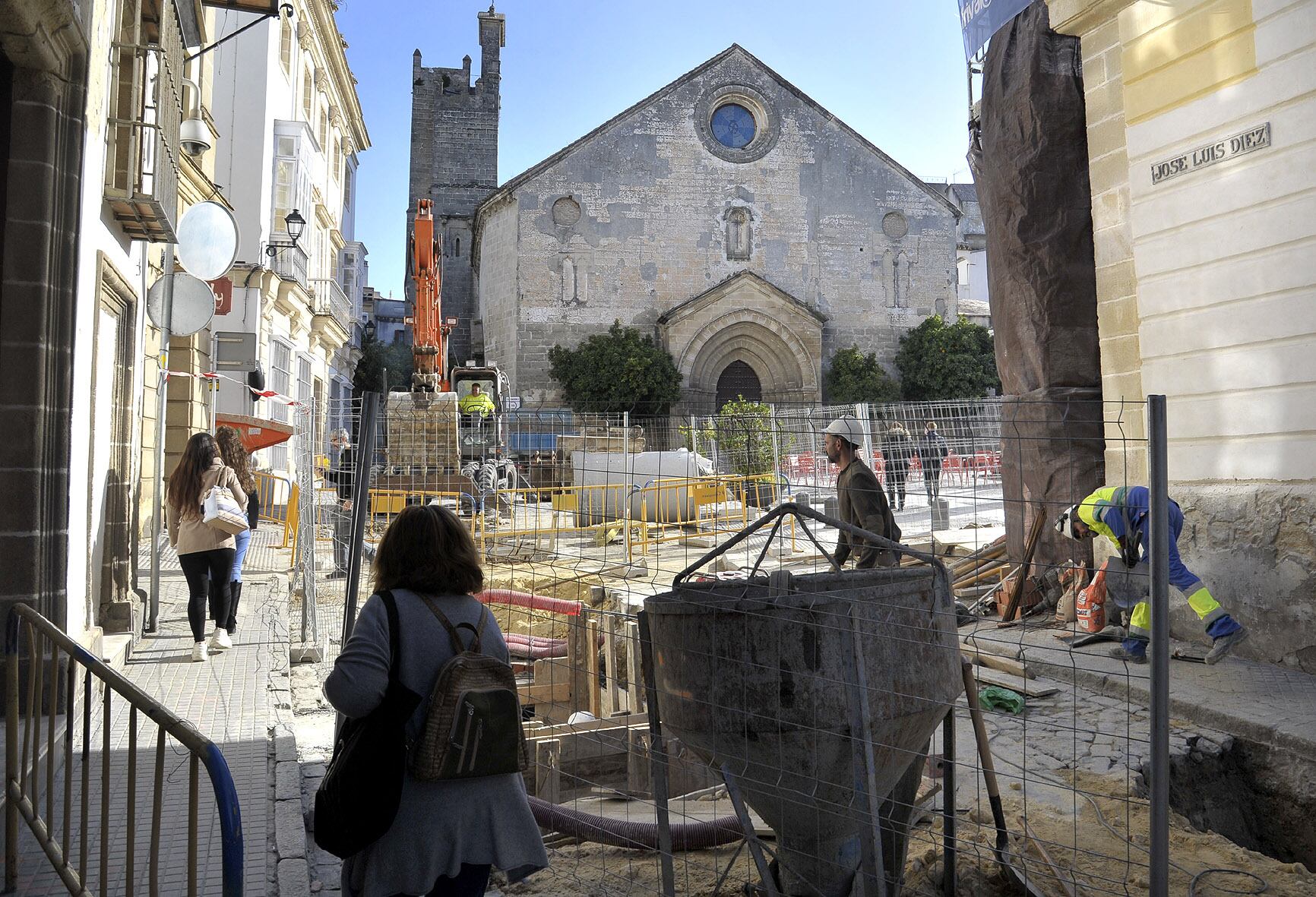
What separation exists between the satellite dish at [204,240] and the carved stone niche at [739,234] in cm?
2311

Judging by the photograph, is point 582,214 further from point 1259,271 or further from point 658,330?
point 1259,271

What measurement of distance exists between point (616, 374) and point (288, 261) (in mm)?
10621

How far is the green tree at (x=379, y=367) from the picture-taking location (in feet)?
131

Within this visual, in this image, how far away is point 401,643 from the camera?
8.05 feet

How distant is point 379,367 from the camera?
4075 cm

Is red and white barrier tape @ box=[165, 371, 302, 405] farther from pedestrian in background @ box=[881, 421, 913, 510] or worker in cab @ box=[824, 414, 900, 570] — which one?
pedestrian in background @ box=[881, 421, 913, 510]

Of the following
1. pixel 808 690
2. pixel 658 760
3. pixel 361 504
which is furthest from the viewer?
pixel 361 504

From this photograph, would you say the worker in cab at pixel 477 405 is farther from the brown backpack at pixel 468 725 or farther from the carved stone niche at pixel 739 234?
the brown backpack at pixel 468 725

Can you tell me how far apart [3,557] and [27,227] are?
1.57 metres

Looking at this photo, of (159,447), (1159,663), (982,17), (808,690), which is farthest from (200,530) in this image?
(982,17)

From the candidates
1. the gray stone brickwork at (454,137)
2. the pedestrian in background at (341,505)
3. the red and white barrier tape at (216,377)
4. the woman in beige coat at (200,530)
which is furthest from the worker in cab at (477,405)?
the gray stone brickwork at (454,137)

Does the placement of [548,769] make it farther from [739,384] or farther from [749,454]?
[739,384]

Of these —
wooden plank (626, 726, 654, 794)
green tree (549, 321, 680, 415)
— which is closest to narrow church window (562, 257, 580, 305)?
green tree (549, 321, 680, 415)

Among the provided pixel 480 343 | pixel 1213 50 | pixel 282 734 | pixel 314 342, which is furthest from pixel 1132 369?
pixel 480 343
